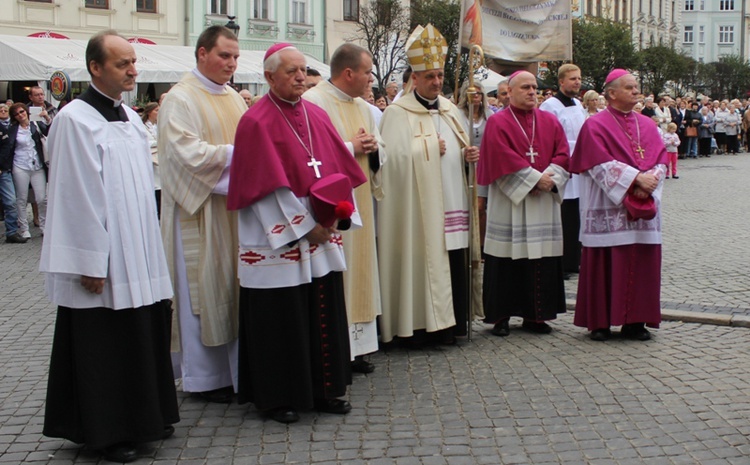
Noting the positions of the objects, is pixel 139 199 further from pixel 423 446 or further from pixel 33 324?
pixel 33 324

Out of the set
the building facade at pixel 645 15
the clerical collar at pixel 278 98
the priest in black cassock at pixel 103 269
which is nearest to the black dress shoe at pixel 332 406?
the priest in black cassock at pixel 103 269

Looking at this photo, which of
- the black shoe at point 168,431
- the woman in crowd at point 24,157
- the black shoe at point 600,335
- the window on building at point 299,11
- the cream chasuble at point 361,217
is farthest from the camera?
the window on building at point 299,11

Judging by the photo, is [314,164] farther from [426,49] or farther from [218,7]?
[218,7]

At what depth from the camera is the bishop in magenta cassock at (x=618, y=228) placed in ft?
25.3

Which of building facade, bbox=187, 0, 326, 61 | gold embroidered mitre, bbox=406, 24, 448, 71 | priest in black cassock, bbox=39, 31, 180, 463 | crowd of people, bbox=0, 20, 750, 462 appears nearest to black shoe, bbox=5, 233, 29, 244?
crowd of people, bbox=0, 20, 750, 462

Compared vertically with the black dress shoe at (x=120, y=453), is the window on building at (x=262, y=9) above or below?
above

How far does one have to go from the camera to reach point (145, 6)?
3691 centimetres

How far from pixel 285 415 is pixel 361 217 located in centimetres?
167

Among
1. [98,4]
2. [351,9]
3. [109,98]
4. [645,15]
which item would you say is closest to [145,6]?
[98,4]


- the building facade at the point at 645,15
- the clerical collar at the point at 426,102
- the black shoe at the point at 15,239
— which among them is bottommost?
the black shoe at the point at 15,239

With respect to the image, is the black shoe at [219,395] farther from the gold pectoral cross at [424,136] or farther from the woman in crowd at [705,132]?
the woman in crowd at [705,132]

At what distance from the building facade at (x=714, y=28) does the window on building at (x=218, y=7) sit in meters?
69.9

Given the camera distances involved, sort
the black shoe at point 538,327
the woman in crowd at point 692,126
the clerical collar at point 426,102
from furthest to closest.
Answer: the woman in crowd at point 692,126
the black shoe at point 538,327
the clerical collar at point 426,102

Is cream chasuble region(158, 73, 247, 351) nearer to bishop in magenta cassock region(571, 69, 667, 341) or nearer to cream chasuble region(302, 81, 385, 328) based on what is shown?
cream chasuble region(302, 81, 385, 328)
